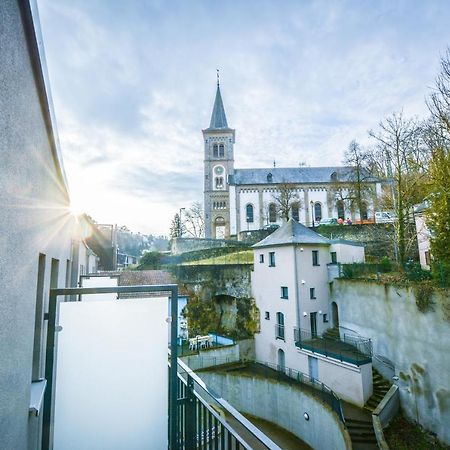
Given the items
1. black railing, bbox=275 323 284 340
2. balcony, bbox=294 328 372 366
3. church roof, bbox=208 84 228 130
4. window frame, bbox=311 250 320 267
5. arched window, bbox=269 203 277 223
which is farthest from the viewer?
church roof, bbox=208 84 228 130

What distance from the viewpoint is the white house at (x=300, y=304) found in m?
14.6

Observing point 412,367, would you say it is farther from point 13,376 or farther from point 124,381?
point 13,376

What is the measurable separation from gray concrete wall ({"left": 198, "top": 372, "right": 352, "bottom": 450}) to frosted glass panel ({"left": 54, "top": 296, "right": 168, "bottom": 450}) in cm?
919

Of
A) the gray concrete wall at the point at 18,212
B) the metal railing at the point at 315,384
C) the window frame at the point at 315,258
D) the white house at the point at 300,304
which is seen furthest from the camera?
the window frame at the point at 315,258

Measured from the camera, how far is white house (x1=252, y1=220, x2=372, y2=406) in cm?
1465

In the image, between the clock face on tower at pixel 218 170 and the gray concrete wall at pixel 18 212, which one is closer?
the gray concrete wall at pixel 18 212

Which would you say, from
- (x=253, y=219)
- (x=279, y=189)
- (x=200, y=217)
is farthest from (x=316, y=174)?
(x=200, y=217)

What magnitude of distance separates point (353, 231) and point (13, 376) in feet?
94.9

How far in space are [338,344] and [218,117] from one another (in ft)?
120

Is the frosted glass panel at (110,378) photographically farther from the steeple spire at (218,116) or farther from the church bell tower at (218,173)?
the steeple spire at (218,116)

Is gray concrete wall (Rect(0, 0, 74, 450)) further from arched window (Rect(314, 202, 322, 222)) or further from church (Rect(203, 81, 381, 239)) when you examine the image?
arched window (Rect(314, 202, 322, 222))

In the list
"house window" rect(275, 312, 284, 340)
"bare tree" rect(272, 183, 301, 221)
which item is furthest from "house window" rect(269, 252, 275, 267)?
"bare tree" rect(272, 183, 301, 221)

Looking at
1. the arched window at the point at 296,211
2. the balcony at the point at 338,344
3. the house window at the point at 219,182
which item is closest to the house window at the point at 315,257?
the balcony at the point at 338,344

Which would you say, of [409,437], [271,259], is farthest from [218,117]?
[409,437]
